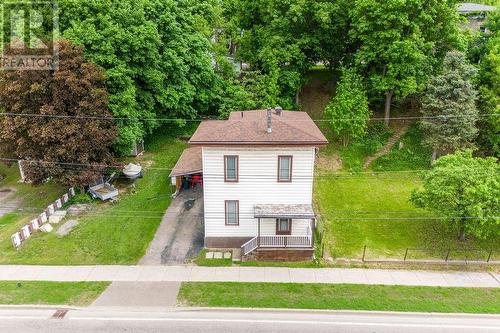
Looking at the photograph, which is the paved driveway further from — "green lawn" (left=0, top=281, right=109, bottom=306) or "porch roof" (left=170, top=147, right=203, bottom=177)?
"green lawn" (left=0, top=281, right=109, bottom=306)

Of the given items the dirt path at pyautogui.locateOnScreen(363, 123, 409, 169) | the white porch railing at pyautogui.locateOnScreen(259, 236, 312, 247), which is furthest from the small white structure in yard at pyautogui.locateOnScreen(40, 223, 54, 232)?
the dirt path at pyautogui.locateOnScreen(363, 123, 409, 169)

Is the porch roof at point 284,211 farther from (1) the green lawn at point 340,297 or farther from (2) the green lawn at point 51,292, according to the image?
(2) the green lawn at point 51,292

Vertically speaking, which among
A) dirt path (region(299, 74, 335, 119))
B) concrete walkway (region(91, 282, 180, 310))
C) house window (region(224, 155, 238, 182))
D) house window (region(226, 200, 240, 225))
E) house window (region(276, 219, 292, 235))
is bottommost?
concrete walkway (region(91, 282, 180, 310))

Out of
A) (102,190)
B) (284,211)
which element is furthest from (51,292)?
(284,211)

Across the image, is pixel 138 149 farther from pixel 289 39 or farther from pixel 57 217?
pixel 289 39

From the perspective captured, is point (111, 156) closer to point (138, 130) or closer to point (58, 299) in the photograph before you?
point (138, 130)

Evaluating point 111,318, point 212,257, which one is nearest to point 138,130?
point 212,257
